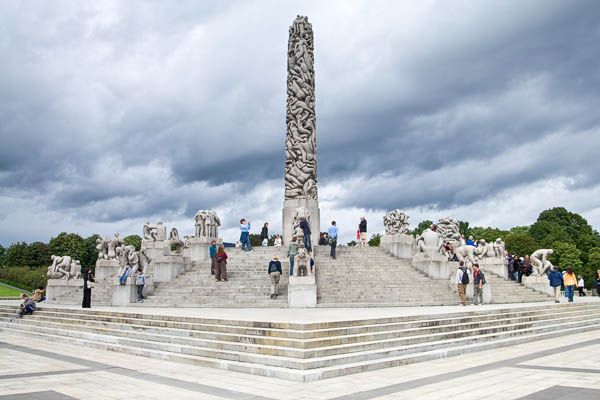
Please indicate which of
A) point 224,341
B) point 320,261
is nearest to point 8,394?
point 224,341

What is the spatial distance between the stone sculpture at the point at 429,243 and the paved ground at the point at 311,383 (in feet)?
A: 38.5

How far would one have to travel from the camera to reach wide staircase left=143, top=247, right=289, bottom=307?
17594 mm

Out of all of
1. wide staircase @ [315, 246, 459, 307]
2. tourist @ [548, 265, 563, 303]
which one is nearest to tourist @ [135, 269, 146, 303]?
wide staircase @ [315, 246, 459, 307]

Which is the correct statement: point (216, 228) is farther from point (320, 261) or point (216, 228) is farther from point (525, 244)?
point (525, 244)

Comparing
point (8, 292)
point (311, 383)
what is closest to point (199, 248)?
point (311, 383)

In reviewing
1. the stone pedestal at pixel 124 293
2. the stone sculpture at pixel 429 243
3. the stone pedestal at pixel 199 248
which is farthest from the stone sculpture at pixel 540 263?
the stone pedestal at pixel 124 293

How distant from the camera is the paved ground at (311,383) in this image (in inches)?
271

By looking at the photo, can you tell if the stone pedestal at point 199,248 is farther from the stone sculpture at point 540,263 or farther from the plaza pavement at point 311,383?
the stone sculpture at point 540,263

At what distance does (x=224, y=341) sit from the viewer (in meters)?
10.1

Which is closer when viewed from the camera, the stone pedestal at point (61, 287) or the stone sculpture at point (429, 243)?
the stone sculpture at point (429, 243)

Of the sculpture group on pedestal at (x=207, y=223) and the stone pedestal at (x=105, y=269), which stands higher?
the sculpture group on pedestal at (x=207, y=223)

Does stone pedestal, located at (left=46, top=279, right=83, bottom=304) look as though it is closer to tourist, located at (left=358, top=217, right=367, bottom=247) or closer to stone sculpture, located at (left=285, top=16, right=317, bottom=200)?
stone sculpture, located at (left=285, top=16, right=317, bottom=200)

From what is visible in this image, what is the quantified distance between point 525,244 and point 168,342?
6020 cm

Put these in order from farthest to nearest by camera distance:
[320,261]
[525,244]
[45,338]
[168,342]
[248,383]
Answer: [525,244] → [320,261] → [45,338] → [168,342] → [248,383]
